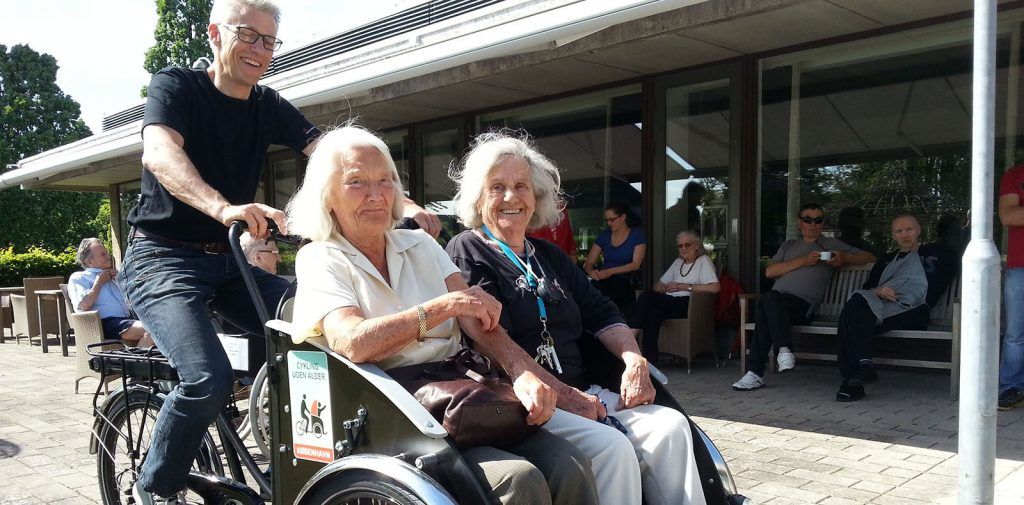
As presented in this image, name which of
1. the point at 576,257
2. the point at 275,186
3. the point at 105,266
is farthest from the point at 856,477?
the point at 275,186

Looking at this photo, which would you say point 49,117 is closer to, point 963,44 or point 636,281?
point 636,281

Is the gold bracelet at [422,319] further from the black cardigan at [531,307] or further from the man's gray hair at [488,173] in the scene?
the man's gray hair at [488,173]

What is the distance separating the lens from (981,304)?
256 centimetres

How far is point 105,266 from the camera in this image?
6.82 m

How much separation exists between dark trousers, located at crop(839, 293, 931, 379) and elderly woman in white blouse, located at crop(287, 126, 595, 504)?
3815 mm

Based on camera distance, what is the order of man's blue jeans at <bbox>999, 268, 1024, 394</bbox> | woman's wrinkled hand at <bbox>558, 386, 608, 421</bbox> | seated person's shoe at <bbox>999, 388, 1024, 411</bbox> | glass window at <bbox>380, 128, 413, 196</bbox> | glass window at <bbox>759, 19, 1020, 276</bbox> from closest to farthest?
woman's wrinkled hand at <bbox>558, 386, 608, 421</bbox>, seated person's shoe at <bbox>999, 388, 1024, 411</bbox>, man's blue jeans at <bbox>999, 268, 1024, 394</bbox>, glass window at <bbox>759, 19, 1020, 276</bbox>, glass window at <bbox>380, 128, 413, 196</bbox>

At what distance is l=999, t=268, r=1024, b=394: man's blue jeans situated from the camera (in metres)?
5.08

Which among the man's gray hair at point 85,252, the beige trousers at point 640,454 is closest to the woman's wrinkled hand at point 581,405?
the beige trousers at point 640,454

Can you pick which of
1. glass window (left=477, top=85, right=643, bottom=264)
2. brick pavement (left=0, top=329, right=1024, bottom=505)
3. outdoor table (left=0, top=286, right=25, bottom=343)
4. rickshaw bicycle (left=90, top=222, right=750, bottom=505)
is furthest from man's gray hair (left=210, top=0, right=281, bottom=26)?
outdoor table (left=0, top=286, right=25, bottom=343)

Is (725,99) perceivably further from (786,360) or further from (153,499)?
(153,499)

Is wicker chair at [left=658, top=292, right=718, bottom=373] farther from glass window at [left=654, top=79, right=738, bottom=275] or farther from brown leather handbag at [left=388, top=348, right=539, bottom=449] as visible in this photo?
brown leather handbag at [left=388, top=348, right=539, bottom=449]

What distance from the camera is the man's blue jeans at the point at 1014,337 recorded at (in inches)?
200

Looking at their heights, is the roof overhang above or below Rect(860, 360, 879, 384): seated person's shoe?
above

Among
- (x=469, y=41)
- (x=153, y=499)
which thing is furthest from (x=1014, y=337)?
(x=153, y=499)
